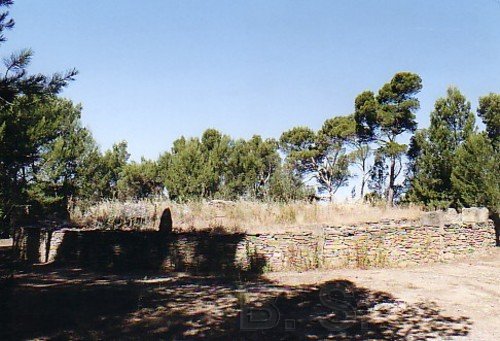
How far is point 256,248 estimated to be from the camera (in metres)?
10.1

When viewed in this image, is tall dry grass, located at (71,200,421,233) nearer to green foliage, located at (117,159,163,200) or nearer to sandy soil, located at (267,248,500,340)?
sandy soil, located at (267,248,500,340)

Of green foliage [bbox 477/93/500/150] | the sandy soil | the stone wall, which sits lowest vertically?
the sandy soil

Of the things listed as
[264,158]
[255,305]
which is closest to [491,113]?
[264,158]

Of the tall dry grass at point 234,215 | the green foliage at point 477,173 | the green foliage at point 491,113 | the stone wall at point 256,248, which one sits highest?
the green foliage at point 491,113

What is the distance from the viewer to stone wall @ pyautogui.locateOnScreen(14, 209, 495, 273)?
10094 mm

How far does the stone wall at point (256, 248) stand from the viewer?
10.1 meters

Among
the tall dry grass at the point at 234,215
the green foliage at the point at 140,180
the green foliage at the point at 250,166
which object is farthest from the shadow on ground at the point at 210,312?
the green foliage at the point at 140,180

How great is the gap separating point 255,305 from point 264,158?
28.5 metres

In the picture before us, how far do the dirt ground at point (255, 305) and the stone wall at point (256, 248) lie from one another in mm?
839

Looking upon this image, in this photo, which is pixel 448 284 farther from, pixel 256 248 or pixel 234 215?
pixel 234 215

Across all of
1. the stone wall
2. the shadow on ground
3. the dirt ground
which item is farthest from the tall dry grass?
the shadow on ground

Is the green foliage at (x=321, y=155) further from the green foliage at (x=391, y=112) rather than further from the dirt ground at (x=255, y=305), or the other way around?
the dirt ground at (x=255, y=305)

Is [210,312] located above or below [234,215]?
below

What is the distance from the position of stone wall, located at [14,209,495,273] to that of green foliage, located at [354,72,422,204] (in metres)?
15.5
